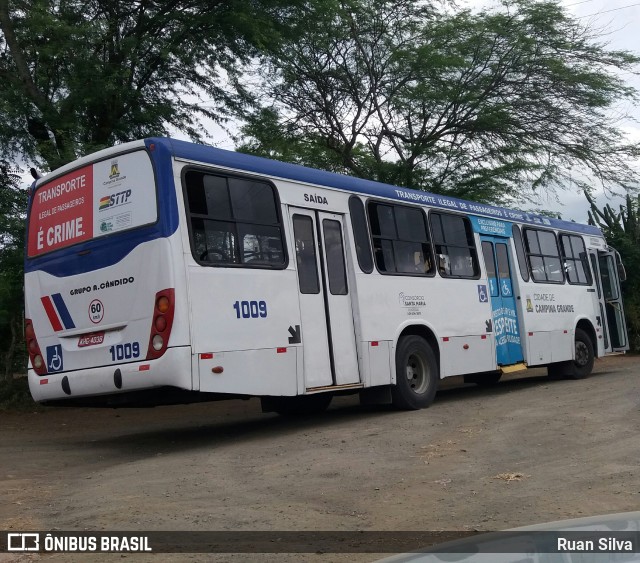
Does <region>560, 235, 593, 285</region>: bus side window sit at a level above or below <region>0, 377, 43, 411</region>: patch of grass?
above

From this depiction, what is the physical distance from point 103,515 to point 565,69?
17991 mm

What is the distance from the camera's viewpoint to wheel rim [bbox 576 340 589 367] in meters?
16.8

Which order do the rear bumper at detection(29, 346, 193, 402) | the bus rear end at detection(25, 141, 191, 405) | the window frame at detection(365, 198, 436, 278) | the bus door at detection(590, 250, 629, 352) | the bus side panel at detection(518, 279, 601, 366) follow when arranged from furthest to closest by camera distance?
1. the bus door at detection(590, 250, 629, 352)
2. the bus side panel at detection(518, 279, 601, 366)
3. the window frame at detection(365, 198, 436, 278)
4. the bus rear end at detection(25, 141, 191, 405)
5. the rear bumper at detection(29, 346, 193, 402)

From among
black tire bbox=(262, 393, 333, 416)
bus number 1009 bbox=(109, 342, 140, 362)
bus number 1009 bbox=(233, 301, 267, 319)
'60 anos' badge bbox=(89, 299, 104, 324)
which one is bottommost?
black tire bbox=(262, 393, 333, 416)

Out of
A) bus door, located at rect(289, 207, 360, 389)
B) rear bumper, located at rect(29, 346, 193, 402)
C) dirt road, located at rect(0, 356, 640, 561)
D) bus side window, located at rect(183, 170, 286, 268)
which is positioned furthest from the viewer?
bus door, located at rect(289, 207, 360, 389)

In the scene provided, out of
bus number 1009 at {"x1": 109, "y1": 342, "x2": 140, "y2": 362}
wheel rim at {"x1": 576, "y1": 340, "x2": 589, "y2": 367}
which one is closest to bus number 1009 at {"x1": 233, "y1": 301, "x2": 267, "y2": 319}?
bus number 1009 at {"x1": 109, "y1": 342, "x2": 140, "y2": 362}

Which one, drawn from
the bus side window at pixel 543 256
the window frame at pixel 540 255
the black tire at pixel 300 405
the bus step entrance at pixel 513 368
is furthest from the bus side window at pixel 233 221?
the bus side window at pixel 543 256

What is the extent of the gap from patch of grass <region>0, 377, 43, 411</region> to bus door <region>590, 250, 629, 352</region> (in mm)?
11334

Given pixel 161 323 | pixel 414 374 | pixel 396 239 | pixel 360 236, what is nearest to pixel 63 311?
pixel 161 323

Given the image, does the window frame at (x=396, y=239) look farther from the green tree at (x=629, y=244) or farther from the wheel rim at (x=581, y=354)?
the green tree at (x=629, y=244)

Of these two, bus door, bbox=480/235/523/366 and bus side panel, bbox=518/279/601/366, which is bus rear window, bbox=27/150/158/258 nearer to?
bus door, bbox=480/235/523/366

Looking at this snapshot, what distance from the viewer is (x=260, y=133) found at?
20.5 metres

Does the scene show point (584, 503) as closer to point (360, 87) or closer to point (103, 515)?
point (103, 515)

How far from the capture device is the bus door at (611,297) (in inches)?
713
